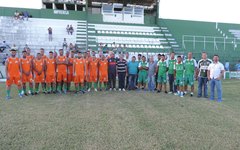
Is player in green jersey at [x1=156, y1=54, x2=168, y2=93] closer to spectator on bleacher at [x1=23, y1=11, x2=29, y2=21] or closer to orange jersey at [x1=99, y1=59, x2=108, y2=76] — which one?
orange jersey at [x1=99, y1=59, x2=108, y2=76]

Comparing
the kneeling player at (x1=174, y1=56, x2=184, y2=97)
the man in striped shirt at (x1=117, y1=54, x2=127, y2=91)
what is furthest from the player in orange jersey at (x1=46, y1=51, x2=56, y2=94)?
the kneeling player at (x1=174, y1=56, x2=184, y2=97)

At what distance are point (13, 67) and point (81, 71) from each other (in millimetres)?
2719

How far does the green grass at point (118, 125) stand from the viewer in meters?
4.54

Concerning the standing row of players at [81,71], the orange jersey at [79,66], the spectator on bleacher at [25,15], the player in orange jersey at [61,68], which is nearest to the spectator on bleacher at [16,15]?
the spectator on bleacher at [25,15]

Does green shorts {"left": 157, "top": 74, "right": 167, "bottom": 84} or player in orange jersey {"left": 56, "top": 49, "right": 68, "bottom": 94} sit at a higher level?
player in orange jersey {"left": 56, "top": 49, "right": 68, "bottom": 94}

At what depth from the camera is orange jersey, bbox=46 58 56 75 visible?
32.9ft

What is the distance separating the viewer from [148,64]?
11.9m

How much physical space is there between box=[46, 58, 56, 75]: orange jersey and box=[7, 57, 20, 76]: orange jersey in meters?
1.21

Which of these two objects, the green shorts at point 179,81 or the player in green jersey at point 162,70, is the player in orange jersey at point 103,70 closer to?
the player in green jersey at point 162,70

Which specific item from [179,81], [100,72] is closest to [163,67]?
[179,81]

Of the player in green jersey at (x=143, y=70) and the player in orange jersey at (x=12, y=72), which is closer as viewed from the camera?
the player in orange jersey at (x=12, y=72)

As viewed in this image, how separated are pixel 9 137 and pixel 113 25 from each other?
23.6 m

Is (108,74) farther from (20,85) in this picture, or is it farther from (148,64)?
(20,85)

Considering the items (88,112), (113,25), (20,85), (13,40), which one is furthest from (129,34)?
(88,112)
